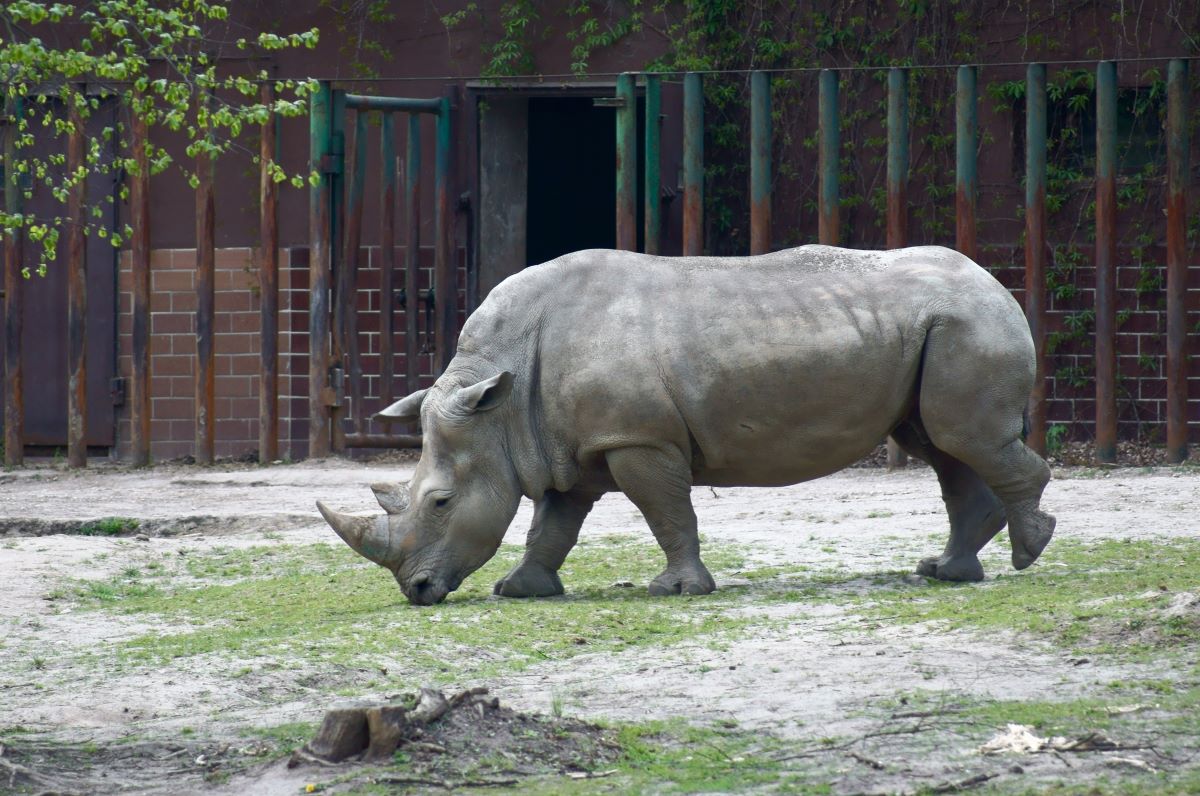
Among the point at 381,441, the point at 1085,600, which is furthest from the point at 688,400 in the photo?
the point at 381,441

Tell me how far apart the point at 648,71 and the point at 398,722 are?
9.92m

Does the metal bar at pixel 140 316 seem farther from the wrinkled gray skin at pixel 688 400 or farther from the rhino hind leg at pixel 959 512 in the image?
the rhino hind leg at pixel 959 512

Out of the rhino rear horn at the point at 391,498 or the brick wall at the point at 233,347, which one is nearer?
the rhino rear horn at the point at 391,498

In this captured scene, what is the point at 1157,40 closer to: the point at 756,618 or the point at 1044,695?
the point at 756,618

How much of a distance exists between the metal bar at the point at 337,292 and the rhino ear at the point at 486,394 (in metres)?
5.96

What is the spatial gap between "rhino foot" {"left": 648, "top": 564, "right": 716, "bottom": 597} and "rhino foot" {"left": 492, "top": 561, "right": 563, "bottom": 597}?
0.46 metres

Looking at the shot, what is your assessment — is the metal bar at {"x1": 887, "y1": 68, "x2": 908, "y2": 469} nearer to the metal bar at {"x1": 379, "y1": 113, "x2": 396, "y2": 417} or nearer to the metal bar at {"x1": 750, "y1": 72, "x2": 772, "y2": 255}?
the metal bar at {"x1": 750, "y1": 72, "x2": 772, "y2": 255}

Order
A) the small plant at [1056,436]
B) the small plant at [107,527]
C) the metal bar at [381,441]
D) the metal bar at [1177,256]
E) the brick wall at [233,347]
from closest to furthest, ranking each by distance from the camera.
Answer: the small plant at [107,527] → the metal bar at [1177,256] → the metal bar at [381,441] → the small plant at [1056,436] → the brick wall at [233,347]

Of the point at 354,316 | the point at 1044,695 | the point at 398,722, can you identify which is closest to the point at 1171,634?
the point at 1044,695

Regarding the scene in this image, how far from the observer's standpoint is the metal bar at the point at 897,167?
12.8 metres

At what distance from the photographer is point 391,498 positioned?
25.9 ft

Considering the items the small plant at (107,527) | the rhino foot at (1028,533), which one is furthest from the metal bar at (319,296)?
the rhino foot at (1028,533)

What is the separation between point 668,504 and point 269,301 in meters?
6.89

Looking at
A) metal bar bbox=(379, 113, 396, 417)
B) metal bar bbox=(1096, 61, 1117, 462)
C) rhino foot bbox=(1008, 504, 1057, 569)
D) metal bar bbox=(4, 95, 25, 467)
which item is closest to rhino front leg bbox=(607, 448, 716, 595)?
rhino foot bbox=(1008, 504, 1057, 569)
